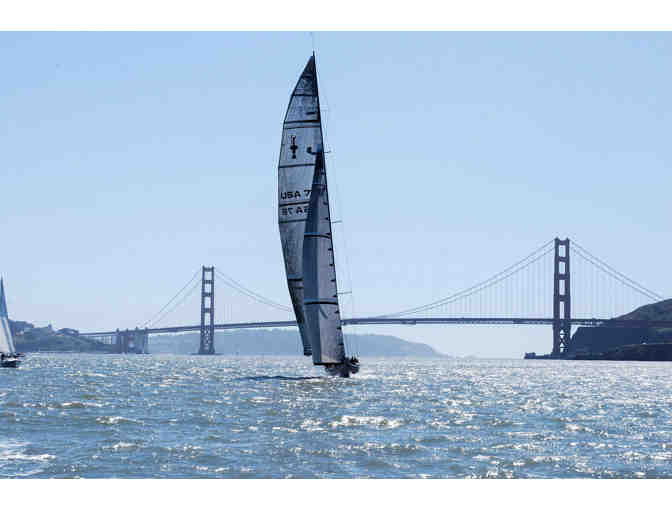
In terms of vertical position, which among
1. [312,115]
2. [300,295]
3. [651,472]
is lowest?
[651,472]

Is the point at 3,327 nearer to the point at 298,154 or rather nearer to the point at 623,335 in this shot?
the point at 298,154

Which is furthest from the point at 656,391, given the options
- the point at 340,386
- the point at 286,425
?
the point at 286,425

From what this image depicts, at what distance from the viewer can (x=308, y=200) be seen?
148 ft

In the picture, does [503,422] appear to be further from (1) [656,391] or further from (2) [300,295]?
(1) [656,391]

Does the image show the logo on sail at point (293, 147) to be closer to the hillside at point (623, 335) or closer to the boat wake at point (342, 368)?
the boat wake at point (342, 368)

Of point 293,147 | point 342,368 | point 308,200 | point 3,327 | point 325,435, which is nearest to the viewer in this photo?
point 325,435

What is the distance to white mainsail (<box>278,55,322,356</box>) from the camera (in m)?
45.2

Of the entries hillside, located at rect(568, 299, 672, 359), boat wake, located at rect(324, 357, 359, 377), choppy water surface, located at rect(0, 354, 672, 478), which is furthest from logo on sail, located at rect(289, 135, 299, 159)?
hillside, located at rect(568, 299, 672, 359)

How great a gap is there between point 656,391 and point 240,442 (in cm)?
3258

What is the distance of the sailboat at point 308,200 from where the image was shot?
148 feet

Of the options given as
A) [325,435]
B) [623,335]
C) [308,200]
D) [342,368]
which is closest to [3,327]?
[342,368]

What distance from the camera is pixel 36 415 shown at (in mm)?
30594

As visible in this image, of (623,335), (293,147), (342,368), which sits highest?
(293,147)

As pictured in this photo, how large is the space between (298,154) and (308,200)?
78.6 inches
